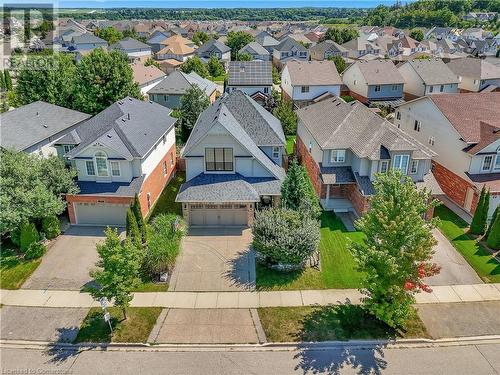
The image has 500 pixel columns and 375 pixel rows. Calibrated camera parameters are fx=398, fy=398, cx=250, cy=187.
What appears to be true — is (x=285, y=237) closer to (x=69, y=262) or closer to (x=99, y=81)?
(x=69, y=262)

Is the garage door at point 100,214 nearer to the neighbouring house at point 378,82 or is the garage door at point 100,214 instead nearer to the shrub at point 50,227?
the shrub at point 50,227

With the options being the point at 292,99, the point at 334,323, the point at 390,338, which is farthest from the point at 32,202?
the point at 292,99

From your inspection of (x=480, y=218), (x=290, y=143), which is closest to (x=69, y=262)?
(x=480, y=218)

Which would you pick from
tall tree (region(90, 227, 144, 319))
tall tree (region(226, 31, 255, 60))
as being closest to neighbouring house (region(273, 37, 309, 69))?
tall tree (region(226, 31, 255, 60))

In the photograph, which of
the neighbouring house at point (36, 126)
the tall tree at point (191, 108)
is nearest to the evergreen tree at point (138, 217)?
the neighbouring house at point (36, 126)

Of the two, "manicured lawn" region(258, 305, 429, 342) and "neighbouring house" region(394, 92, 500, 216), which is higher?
"neighbouring house" region(394, 92, 500, 216)

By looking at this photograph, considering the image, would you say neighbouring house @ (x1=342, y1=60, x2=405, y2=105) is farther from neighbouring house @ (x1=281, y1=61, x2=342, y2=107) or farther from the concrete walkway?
the concrete walkway
